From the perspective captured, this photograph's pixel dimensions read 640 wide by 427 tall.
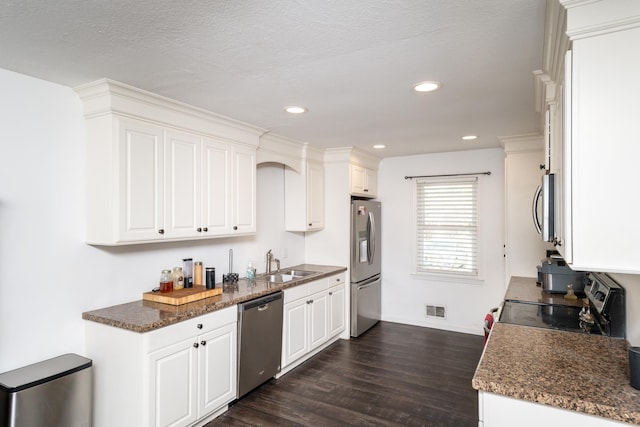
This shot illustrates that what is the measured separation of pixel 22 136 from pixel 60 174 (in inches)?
11.6

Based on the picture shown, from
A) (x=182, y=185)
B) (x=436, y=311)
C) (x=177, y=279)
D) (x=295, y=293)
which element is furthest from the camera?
(x=436, y=311)

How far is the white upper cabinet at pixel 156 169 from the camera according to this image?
7.95ft

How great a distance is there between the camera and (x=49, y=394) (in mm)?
2051

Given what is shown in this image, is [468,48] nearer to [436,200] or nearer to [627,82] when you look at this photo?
[627,82]

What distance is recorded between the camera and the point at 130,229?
8.16 feet

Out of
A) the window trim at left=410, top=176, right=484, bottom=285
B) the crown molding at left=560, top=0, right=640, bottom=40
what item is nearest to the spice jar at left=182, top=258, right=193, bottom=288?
the crown molding at left=560, top=0, right=640, bottom=40

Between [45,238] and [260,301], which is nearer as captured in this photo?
[45,238]

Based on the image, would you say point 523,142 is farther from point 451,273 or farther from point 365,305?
point 365,305

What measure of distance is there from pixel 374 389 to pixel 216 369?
1410mm

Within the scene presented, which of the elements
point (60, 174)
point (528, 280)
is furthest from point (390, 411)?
point (60, 174)

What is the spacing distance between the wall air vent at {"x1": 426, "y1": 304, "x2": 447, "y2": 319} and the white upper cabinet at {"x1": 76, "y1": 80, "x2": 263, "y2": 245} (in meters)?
3.06

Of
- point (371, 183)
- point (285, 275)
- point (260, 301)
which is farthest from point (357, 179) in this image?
point (260, 301)

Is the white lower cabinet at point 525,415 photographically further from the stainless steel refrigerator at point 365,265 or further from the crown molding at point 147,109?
the stainless steel refrigerator at point 365,265

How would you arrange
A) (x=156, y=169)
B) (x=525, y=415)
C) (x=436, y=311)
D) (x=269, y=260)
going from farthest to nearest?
(x=436, y=311) < (x=269, y=260) < (x=156, y=169) < (x=525, y=415)
